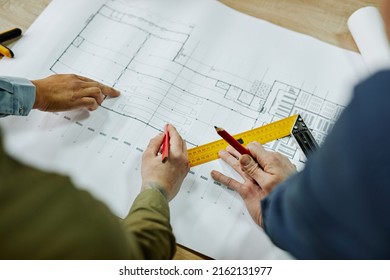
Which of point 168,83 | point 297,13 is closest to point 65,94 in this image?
point 168,83

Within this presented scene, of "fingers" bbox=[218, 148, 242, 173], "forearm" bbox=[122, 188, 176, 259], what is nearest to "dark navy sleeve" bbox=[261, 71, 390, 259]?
"forearm" bbox=[122, 188, 176, 259]

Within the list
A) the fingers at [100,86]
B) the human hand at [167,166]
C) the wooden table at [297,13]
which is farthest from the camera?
the wooden table at [297,13]

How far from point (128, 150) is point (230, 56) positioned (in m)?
0.34

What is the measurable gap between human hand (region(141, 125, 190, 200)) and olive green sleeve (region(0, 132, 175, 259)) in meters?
0.39

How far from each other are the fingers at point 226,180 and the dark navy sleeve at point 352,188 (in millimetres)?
290

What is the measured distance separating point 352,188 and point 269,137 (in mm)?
476

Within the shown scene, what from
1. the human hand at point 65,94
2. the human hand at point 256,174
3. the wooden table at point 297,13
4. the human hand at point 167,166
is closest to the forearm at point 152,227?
the human hand at point 167,166

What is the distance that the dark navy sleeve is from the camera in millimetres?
434

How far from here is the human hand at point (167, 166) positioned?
2.70 ft

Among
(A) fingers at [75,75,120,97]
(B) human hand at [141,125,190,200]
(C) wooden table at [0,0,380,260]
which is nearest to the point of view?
(B) human hand at [141,125,190,200]

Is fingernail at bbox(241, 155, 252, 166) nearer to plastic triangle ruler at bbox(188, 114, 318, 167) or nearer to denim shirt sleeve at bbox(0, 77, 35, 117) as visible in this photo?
plastic triangle ruler at bbox(188, 114, 318, 167)

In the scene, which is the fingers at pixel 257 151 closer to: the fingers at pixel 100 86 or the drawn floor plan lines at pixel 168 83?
the drawn floor plan lines at pixel 168 83

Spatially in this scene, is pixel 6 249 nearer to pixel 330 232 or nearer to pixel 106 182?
pixel 330 232

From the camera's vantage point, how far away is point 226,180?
0.86m
